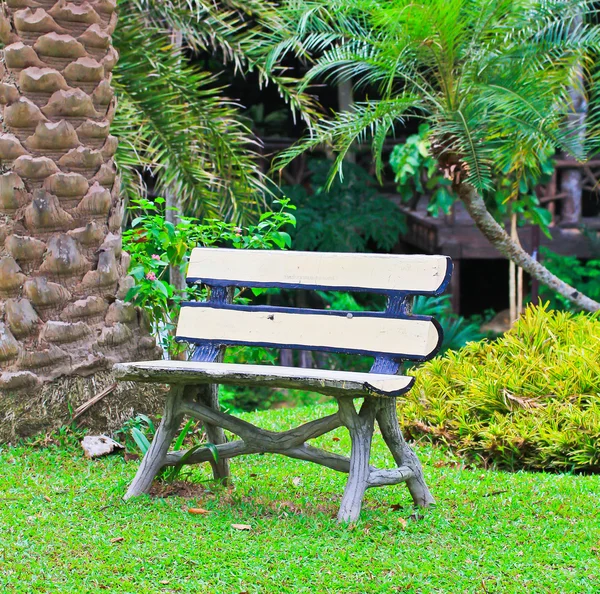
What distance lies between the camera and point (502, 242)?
336 inches

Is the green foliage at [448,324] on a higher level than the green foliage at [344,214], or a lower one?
lower

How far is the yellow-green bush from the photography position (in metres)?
5.16

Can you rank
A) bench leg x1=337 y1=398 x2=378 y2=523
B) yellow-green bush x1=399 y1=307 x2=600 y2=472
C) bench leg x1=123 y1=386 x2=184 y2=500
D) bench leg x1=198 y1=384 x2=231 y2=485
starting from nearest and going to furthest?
bench leg x1=337 y1=398 x2=378 y2=523, bench leg x1=123 y1=386 x2=184 y2=500, bench leg x1=198 y1=384 x2=231 y2=485, yellow-green bush x1=399 y1=307 x2=600 y2=472

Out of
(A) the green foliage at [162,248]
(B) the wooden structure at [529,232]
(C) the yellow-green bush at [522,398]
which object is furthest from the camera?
(B) the wooden structure at [529,232]

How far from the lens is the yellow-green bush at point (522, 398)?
5.16 m

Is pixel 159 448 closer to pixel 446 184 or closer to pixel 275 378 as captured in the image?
pixel 275 378

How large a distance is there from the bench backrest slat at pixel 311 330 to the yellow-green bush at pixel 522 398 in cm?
166

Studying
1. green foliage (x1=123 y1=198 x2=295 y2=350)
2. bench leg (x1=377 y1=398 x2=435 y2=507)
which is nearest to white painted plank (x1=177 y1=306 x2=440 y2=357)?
bench leg (x1=377 y1=398 x2=435 y2=507)

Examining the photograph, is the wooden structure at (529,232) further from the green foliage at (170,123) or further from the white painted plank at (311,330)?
the white painted plank at (311,330)

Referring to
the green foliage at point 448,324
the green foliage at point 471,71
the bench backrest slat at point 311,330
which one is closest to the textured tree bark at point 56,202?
the bench backrest slat at point 311,330

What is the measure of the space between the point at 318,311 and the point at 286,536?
1109 mm

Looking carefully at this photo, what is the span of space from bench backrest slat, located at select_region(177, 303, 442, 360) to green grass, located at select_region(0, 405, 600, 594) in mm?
739

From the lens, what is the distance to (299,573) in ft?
10.3

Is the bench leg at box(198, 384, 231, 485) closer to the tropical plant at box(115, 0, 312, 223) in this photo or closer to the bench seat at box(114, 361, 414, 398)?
the bench seat at box(114, 361, 414, 398)
